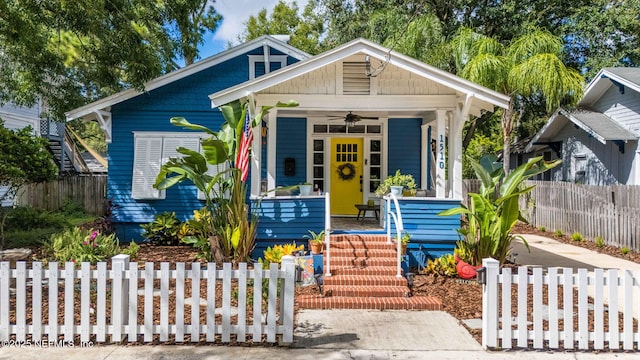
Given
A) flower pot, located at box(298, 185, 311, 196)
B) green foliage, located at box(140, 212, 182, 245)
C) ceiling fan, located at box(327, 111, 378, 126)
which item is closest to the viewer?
flower pot, located at box(298, 185, 311, 196)

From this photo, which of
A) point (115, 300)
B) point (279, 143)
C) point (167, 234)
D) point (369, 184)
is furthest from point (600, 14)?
point (115, 300)

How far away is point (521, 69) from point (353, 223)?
7.50 m

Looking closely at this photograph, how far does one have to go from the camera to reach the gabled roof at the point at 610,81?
1306cm

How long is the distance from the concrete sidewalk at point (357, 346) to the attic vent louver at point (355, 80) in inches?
171

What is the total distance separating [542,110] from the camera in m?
18.9

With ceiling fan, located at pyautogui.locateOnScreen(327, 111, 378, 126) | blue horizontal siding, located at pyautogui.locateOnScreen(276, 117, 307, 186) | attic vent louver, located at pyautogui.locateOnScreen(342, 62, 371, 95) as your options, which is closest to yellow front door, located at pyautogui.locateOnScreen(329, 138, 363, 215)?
ceiling fan, located at pyautogui.locateOnScreen(327, 111, 378, 126)

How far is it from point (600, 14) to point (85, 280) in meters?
19.7

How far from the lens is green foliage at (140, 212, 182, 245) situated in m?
10.2

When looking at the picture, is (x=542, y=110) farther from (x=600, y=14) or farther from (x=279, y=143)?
(x=279, y=143)

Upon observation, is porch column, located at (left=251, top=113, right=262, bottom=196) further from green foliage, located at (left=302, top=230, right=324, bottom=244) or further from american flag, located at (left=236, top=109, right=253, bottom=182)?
green foliage, located at (left=302, top=230, right=324, bottom=244)

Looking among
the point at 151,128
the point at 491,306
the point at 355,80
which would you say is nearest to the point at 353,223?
the point at 355,80

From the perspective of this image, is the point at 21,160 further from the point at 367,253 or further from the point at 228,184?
the point at 367,253

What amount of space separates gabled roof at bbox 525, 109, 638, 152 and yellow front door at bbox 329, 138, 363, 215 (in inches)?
333

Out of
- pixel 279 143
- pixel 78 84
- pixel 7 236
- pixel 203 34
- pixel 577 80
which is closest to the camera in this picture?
pixel 7 236
